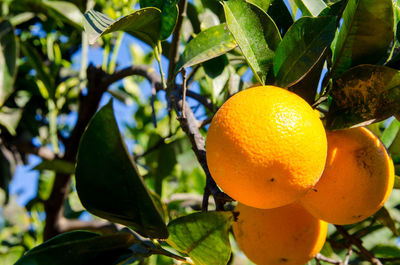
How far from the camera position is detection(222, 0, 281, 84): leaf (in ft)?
2.32

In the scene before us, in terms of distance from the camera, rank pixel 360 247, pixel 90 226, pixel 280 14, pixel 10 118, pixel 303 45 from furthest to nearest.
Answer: pixel 10 118 → pixel 90 226 → pixel 360 247 → pixel 280 14 → pixel 303 45

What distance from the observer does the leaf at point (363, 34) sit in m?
0.68

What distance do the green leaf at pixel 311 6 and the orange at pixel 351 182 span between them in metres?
0.23

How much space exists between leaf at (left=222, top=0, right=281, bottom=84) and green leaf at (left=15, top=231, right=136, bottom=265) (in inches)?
13.1

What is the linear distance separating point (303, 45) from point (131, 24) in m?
0.29

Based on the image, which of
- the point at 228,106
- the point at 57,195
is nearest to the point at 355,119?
the point at 228,106

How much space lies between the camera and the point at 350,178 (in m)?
0.71

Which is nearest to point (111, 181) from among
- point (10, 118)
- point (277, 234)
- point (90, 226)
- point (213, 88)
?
point (277, 234)

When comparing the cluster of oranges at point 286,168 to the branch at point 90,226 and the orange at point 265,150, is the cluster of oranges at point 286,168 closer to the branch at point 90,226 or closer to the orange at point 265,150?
the orange at point 265,150

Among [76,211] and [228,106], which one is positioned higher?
[228,106]

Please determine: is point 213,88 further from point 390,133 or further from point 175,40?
point 390,133

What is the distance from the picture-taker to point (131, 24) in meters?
0.77

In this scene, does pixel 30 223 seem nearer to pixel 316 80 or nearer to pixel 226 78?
pixel 226 78

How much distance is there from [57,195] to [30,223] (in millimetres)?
686
